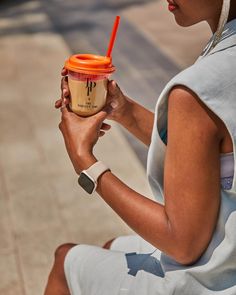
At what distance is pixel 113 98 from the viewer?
6.87 ft

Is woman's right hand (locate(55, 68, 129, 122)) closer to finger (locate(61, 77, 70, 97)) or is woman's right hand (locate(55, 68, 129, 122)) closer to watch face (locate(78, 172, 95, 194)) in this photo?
finger (locate(61, 77, 70, 97))

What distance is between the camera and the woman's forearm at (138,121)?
2.19 metres

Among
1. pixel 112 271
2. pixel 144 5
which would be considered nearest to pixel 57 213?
pixel 112 271

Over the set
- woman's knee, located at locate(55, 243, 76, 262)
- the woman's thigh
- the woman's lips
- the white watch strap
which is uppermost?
the woman's lips

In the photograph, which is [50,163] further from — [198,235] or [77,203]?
[198,235]

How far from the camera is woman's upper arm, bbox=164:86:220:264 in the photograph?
59.1 inches

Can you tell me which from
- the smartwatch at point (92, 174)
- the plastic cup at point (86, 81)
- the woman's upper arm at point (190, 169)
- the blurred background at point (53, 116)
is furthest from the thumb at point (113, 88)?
the blurred background at point (53, 116)

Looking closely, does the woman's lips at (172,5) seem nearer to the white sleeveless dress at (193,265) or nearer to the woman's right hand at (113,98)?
the white sleeveless dress at (193,265)

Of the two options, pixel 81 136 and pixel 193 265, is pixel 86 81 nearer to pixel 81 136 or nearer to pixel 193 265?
pixel 81 136

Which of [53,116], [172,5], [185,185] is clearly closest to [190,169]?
[185,185]

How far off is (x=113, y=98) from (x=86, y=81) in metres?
0.26

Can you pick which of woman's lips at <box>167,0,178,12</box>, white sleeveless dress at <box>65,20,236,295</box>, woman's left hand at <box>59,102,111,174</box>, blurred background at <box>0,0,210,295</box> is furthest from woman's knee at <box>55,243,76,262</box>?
blurred background at <box>0,0,210,295</box>

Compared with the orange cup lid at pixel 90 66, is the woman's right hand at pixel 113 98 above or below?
below

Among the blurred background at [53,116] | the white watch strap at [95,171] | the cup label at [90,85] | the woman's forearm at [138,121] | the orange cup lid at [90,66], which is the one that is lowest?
the blurred background at [53,116]
